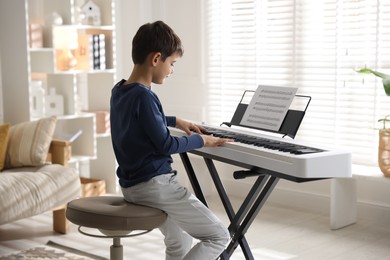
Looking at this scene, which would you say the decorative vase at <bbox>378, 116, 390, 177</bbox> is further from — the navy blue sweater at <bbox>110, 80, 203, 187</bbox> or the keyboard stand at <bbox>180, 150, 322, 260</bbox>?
the navy blue sweater at <bbox>110, 80, 203, 187</bbox>

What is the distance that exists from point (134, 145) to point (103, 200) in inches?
14.5

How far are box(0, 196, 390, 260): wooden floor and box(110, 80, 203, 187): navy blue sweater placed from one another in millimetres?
1236

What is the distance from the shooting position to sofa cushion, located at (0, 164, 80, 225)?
3971 mm

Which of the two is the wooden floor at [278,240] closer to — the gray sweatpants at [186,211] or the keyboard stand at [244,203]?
the keyboard stand at [244,203]

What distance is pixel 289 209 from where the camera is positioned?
512 centimetres

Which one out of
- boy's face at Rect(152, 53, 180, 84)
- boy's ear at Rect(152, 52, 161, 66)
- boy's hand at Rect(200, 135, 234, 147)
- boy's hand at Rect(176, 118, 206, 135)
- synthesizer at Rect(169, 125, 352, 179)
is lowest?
synthesizer at Rect(169, 125, 352, 179)

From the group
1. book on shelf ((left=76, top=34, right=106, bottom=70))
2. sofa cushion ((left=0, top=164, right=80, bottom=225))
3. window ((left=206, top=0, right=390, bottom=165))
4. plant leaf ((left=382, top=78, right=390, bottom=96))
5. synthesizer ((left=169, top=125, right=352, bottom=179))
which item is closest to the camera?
synthesizer ((left=169, top=125, right=352, bottom=179))

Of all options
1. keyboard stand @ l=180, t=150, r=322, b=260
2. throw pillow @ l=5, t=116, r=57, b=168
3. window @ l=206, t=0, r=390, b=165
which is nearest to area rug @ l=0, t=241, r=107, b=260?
throw pillow @ l=5, t=116, r=57, b=168

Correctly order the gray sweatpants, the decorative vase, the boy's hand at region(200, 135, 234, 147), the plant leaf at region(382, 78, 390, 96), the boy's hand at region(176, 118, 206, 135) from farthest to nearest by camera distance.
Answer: the decorative vase, the plant leaf at region(382, 78, 390, 96), the boy's hand at region(176, 118, 206, 135), the boy's hand at region(200, 135, 234, 147), the gray sweatpants

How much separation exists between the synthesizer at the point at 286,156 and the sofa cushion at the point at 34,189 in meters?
1.37

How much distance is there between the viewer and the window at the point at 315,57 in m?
4.66

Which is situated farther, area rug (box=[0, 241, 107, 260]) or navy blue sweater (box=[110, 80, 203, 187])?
area rug (box=[0, 241, 107, 260])

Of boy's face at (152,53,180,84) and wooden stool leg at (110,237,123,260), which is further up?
boy's face at (152,53,180,84)

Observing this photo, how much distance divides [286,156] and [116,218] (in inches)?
28.5
